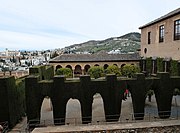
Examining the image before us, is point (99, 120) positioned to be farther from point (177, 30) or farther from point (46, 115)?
point (177, 30)

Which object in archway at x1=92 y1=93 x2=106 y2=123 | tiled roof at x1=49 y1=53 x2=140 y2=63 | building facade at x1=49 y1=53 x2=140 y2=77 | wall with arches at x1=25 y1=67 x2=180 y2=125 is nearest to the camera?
wall with arches at x1=25 y1=67 x2=180 y2=125

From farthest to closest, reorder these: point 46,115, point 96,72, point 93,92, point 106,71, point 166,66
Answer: point 106,71
point 96,72
point 166,66
point 46,115
point 93,92

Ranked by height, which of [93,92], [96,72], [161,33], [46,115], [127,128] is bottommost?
[46,115]

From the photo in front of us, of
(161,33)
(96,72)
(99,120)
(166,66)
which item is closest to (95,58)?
(96,72)

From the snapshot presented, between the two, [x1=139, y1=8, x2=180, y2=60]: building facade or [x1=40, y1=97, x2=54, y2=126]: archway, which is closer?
Result: [x1=40, y1=97, x2=54, y2=126]: archway

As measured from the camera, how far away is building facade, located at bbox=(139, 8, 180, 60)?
89.2ft

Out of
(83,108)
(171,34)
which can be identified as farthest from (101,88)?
(171,34)

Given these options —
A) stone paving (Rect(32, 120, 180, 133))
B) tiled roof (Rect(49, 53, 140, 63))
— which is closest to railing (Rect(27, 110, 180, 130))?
stone paving (Rect(32, 120, 180, 133))

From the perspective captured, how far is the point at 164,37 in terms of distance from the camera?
3072 centimetres

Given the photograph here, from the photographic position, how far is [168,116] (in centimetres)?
1641

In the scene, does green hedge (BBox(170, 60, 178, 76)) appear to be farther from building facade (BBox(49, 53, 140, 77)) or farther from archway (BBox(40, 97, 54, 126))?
archway (BBox(40, 97, 54, 126))

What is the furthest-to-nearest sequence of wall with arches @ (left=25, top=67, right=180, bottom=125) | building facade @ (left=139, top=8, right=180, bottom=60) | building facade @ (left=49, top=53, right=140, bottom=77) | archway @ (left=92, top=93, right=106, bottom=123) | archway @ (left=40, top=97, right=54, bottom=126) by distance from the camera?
building facade @ (left=49, top=53, right=140, bottom=77), building facade @ (left=139, top=8, right=180, bottom=60), archway @ (left=92, top=93, right=106, bottom=123), archway @ (left=40, top=97, right=54, bottom=126), wall with arches @ (left=25, top=67, right=180, bottom=125)

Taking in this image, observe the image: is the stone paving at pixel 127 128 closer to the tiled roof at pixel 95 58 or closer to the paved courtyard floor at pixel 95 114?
the paved courtyard floor at pixel 95 114

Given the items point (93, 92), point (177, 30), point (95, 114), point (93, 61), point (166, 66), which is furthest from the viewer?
point (93, 61)
